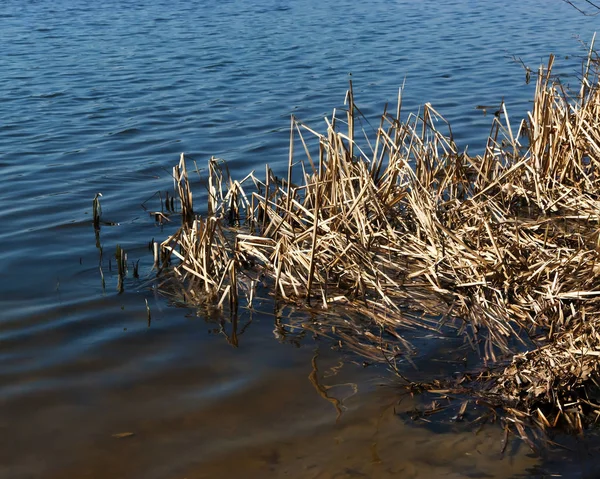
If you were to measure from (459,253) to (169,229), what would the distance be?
242 cm

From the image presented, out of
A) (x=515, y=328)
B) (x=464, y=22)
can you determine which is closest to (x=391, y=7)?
(x=464, y=22)

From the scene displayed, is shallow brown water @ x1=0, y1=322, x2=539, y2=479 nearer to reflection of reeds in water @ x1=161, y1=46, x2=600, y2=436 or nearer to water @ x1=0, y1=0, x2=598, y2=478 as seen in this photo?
water @ x1=0, y1=0, x2=598, y2=478

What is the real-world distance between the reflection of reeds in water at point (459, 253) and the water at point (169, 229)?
308mm

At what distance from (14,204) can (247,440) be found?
3783 mm

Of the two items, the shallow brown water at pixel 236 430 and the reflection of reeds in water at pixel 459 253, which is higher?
the reflection of reeds in water at pixel 459 253

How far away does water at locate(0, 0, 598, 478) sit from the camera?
345 cm

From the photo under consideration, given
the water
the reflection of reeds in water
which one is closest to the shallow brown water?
the water

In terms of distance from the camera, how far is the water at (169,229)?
3447 mm

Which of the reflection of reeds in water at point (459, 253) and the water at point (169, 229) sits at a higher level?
the reflection of reeds in water at point (459, 253)

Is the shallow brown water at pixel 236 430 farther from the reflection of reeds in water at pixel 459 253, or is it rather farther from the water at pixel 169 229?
the reflection of reeds in water at pixel 459 253

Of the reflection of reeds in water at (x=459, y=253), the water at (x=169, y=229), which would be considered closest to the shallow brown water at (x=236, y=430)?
the water at (x=169, y=229)

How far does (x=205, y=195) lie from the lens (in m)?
6.82

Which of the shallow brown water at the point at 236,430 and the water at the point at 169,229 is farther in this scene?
the water at the point at 169,229

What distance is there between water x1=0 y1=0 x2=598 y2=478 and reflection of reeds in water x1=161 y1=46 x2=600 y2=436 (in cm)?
31
